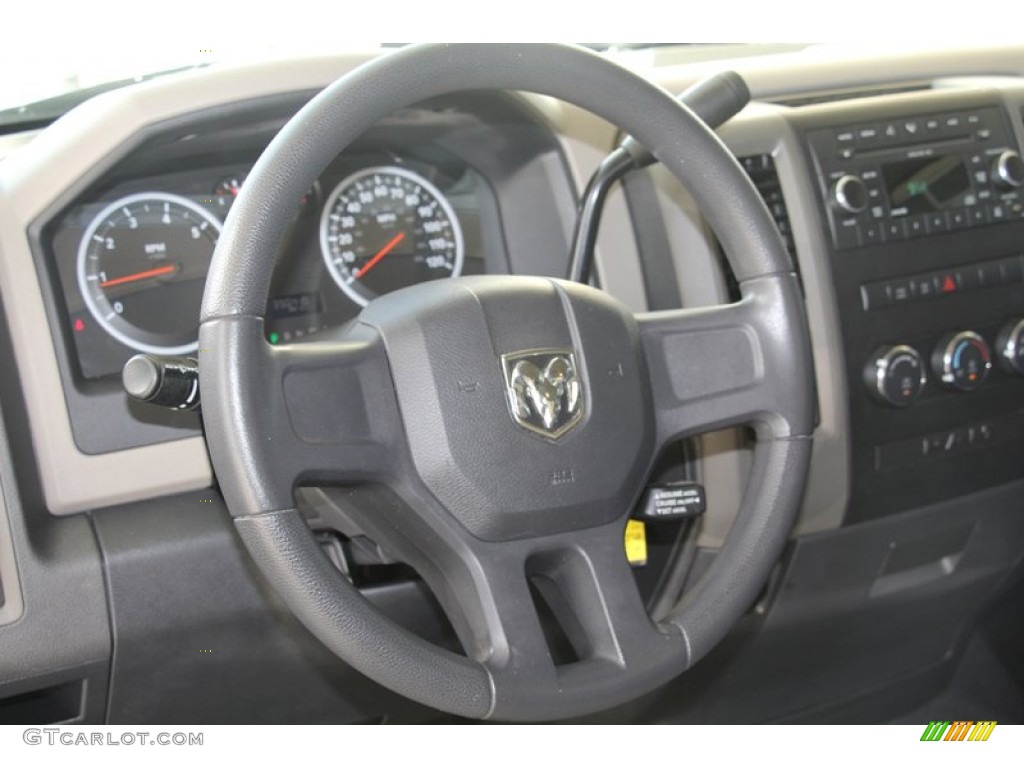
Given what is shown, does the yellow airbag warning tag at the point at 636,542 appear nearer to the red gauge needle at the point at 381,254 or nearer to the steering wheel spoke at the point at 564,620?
the steering wheel spoke at the point at 564,620

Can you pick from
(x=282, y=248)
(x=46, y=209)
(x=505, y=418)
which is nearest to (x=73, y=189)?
(x=46, y=209)

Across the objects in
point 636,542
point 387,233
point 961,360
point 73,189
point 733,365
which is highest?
point 73,189

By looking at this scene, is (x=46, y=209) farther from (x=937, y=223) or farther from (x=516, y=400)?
(x=937, y=223)

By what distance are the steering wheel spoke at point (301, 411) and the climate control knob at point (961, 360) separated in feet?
2.54

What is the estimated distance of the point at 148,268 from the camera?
136cm

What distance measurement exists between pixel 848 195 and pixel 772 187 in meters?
0.08

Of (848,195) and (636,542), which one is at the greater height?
(848,195)

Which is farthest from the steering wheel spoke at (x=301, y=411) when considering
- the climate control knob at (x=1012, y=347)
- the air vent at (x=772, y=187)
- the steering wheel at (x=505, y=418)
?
the climate control knob at (x=1012, y=347)

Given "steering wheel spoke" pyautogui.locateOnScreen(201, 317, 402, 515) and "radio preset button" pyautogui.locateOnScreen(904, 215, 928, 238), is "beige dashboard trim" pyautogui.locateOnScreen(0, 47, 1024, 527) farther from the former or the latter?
"radio preset button" pyautogui.locateOnScreen(904, 215, 928, 238)

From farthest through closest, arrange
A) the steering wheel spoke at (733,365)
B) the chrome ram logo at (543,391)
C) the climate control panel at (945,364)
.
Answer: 1. the climate control panel at (945,364)
2. the steering wheel spoke at (733,365)
3. the chrome ram logo at (543,391)

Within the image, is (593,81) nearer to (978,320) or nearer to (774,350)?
(774,350)

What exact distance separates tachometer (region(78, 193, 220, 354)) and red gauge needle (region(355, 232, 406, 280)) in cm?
16

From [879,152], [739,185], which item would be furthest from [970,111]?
[739,185]

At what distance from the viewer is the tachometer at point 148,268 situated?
133 centimetres
